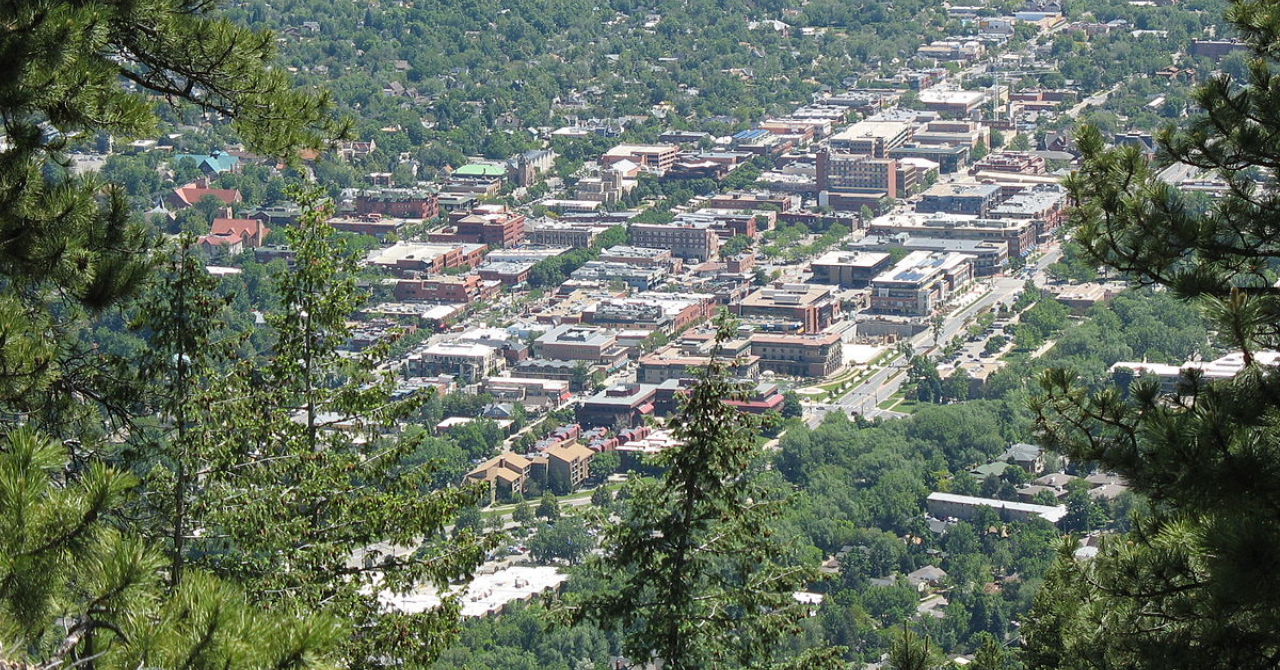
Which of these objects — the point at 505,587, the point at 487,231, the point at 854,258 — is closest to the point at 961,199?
the point at 854,258

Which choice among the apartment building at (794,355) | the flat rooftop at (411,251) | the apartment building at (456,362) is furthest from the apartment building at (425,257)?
the apartment building at (794,355)

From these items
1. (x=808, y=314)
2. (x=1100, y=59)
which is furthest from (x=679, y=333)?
(x=1100, y=59)

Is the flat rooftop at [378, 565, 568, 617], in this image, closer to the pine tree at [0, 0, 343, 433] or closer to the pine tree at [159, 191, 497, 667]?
the pine tree at [159, 191, 497, 667]

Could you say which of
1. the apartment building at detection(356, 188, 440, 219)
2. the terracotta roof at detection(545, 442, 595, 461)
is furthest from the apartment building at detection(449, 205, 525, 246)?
the terracotta roof at detection(545, 442, 595, 461)

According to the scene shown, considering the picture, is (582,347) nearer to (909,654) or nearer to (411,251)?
(411,251)

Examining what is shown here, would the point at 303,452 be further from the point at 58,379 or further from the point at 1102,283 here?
the point at 1102,283

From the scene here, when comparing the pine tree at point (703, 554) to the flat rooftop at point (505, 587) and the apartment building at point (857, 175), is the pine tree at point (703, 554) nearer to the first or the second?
the flat rooftop at point (505, 587)
